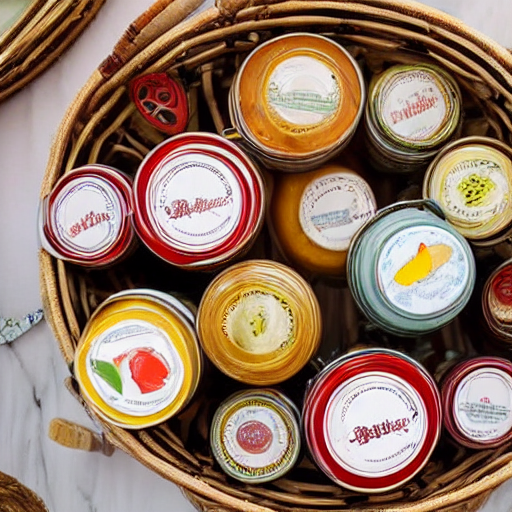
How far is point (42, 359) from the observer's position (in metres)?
0.94

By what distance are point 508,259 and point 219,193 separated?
0.30 m

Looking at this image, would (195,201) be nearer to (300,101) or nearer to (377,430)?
(300,101)

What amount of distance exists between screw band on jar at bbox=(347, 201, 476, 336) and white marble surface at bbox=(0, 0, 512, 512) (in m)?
0.35

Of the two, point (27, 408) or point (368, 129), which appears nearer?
point (368, 129)

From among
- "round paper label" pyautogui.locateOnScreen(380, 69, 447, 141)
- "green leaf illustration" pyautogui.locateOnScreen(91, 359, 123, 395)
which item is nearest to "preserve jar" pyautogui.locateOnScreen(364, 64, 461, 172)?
"round paper label" pyautogui.locateOnScreen(380, 69, 447, 141)

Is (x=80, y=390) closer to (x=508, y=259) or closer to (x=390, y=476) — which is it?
(x=390, y=476)

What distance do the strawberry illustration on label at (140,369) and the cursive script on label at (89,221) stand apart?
128mm

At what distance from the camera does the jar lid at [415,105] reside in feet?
2.33

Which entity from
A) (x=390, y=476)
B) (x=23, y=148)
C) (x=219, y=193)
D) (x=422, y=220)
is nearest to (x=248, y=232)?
(x=219, y=193)

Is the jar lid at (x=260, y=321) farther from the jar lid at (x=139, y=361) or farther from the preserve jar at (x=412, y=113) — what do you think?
the preserve jar at (x=412, y=113)

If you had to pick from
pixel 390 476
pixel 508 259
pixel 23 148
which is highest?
pixel 23 148

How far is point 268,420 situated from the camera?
702 millimetres

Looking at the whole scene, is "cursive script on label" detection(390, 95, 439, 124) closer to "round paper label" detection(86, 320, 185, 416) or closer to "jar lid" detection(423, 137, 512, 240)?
"jar lid" detection(423, 137, 512, 240)

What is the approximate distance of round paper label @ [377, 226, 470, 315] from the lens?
652mm
